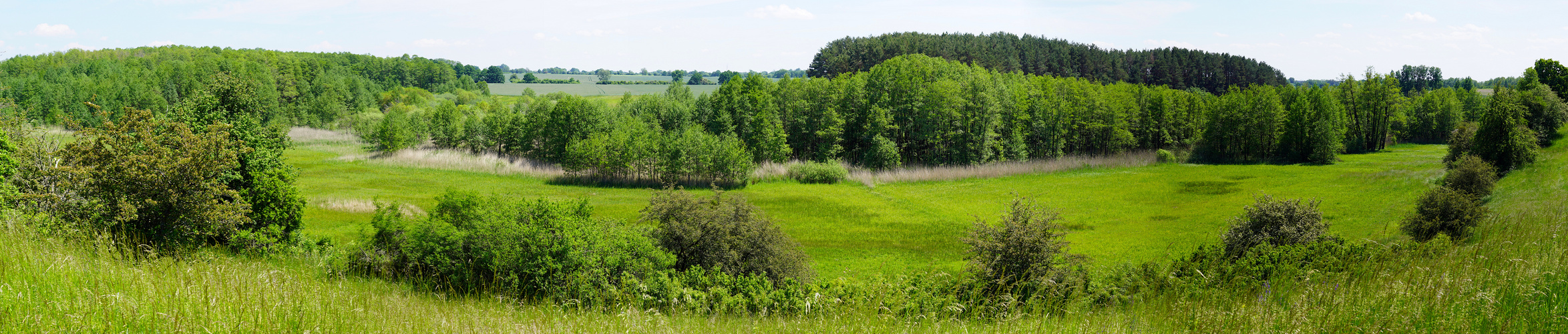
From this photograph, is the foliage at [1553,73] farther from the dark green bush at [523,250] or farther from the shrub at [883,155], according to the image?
the dark green bush at [523,250]

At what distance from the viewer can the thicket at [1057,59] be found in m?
84.2

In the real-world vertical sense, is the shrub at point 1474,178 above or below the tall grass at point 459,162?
above

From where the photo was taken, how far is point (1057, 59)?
9375 cm

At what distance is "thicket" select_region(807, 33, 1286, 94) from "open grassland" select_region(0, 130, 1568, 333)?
7858 centimetres

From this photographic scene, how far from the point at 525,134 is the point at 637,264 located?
147ft

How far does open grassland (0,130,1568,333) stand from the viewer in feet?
13.0

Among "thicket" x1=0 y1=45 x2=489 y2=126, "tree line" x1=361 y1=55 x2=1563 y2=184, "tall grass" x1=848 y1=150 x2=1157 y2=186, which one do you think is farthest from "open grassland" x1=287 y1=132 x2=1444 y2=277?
"thicket" x1=0 y1=45 x2=489 y2=126

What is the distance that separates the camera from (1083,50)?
95.9 metres

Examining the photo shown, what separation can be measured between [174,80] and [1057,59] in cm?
11806

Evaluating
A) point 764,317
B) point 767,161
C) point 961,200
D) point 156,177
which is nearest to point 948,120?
point 767,161

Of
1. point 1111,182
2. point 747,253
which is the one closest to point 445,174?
point 747,253

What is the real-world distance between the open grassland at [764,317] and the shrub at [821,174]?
132ft

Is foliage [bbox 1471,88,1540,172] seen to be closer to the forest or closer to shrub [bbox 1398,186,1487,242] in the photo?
the forest

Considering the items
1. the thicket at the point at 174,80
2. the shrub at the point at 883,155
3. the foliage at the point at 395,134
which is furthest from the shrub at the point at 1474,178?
the thicket at the point at 174,80
